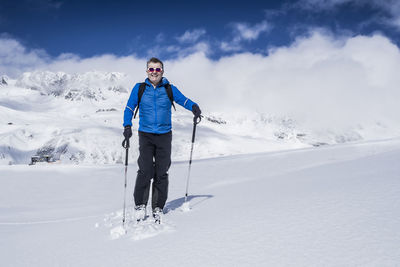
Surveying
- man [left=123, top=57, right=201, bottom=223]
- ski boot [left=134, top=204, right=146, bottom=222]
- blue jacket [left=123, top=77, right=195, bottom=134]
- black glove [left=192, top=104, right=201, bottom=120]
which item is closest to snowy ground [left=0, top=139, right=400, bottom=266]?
ski boot [left=134, top=204, right=146, bottom=222]

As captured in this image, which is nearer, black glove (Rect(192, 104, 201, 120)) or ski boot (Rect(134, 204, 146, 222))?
ski boot (Rect(134, 204, 146, 222))

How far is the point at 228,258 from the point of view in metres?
2.03

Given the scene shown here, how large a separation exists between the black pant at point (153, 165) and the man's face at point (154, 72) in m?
0.77

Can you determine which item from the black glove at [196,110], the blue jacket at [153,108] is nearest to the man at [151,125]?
the blue jacket at [153,108]

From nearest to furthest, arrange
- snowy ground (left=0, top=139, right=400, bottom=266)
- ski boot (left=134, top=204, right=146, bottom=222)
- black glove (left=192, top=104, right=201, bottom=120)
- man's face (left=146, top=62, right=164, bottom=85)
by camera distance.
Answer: snowy ground (left=0, top=139, right=400, bottom=266), ski boot (left=134, top=204, right=146, bottom=222), man's face (left=146, top=62, right=164, bottom=85), black glove (left=192, top=104, right=201, bottom=120)

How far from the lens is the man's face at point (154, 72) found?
3885mm

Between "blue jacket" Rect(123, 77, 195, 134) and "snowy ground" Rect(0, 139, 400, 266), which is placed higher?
"blue jacket" Rect(123, 77, 195, 134)

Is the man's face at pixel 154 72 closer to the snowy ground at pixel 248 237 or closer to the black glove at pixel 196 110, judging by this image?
the black glove at pixel 196 110

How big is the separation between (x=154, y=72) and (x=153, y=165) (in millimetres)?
1340

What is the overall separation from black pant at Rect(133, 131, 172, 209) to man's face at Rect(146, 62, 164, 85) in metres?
0.77

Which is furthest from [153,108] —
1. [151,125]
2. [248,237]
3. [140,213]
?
[248,237]

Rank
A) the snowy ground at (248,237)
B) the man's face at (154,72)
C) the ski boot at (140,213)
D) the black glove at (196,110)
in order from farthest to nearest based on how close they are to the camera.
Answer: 1. the black glove at (196,110)
2. the man's face at (154,72)
3. the ski boot at (140,213)
4. the snowy ground at (248,237)

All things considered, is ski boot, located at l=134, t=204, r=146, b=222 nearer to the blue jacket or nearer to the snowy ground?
the snowy ground

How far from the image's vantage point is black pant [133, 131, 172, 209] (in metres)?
3.94
